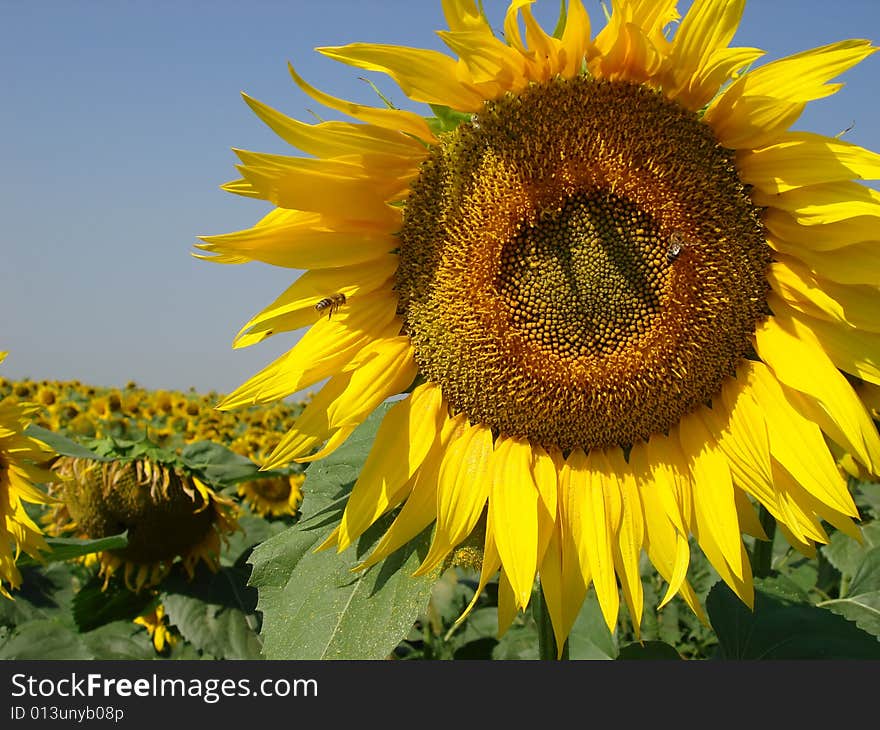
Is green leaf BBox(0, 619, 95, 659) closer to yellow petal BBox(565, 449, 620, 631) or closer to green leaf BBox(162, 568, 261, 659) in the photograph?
green leaf BBox(162, 568, 261, 659)

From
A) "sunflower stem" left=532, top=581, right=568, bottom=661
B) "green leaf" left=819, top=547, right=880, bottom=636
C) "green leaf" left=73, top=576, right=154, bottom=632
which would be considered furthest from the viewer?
"green leaf" left=73, top=576, right=154, bottom=632

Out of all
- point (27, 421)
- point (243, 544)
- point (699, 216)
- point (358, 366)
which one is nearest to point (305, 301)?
point (358, 366)

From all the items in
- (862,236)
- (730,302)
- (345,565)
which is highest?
(862,236)

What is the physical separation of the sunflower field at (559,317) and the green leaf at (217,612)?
2.66 meters

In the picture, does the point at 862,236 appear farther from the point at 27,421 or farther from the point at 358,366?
the point at 27,421

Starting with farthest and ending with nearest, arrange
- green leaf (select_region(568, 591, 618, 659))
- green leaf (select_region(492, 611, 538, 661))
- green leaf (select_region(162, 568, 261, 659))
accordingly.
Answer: green leaf (select_region(162, 568, 261, 659)), green leaf (select_region(492, 611, 538, 661)), green leaf (select_region(568, 591, 618, 659))

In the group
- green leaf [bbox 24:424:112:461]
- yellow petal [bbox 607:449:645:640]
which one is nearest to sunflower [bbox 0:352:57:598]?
green leaf [bbox 24:424:112:461]

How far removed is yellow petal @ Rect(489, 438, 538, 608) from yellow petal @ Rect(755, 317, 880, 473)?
0.67 meters

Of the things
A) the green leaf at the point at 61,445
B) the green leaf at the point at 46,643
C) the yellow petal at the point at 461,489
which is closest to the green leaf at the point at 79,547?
→ the green leaf at the point at 61,445

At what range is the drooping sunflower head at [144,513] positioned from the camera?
15.8 feet

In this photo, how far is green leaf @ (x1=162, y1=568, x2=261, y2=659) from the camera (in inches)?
182

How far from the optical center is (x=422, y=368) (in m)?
2.31

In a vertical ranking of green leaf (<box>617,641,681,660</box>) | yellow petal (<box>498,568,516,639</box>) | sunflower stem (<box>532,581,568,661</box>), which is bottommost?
green leaf (<box>617,641,681,660</box>)

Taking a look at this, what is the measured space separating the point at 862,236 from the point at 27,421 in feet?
12.1
